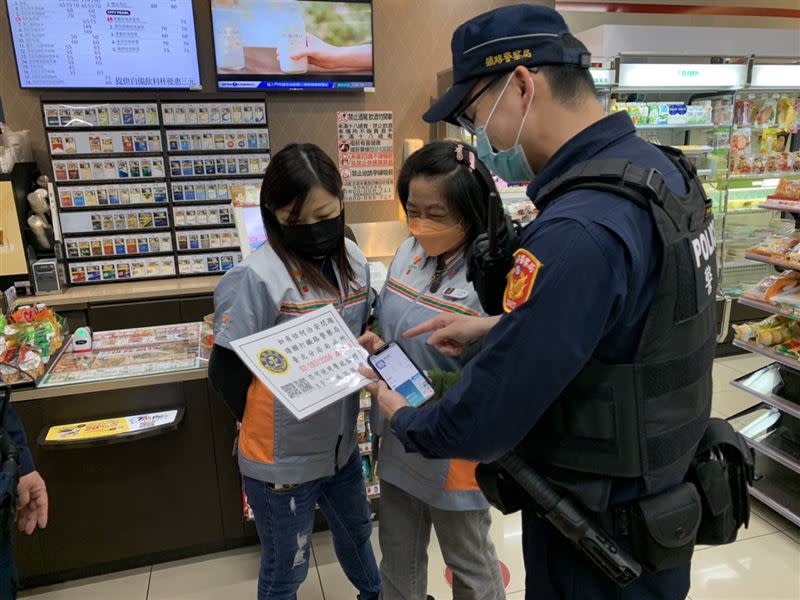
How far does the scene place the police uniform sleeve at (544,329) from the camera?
2.96ft

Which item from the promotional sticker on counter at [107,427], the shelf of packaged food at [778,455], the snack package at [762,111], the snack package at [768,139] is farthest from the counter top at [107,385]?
the snack package at [768,139]

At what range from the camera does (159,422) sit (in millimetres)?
2268

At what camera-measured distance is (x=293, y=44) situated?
434 centimetres

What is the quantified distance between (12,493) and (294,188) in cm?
113

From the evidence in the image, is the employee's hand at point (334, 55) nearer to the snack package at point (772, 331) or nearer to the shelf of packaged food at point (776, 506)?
the snack package at point (772, 331)

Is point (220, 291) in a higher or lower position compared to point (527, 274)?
lower

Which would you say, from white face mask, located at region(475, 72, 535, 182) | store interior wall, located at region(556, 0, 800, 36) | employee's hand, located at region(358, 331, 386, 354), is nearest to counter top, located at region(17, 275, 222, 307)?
employee's hand, located at region(358, 331, 386, 354)

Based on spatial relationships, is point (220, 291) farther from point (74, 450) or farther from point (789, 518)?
point (789, 518)

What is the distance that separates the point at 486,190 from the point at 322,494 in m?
1.16

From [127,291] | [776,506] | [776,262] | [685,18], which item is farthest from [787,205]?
[127,291]

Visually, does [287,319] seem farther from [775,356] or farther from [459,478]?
[775,356]

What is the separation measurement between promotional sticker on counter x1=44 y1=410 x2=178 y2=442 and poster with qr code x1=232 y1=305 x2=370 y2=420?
3.27 ft

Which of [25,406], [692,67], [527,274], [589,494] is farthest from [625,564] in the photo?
[692,67]

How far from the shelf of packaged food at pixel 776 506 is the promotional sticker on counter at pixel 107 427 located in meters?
2.84
